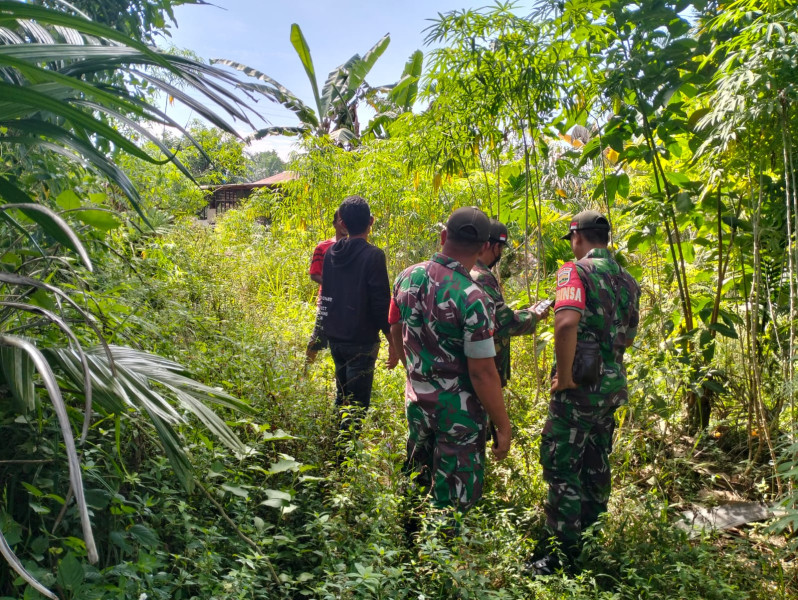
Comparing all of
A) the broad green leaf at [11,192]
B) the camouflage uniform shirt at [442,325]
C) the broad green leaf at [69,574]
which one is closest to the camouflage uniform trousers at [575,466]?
the camouflage uniform shirt at [442,325]

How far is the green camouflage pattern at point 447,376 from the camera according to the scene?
2797mm

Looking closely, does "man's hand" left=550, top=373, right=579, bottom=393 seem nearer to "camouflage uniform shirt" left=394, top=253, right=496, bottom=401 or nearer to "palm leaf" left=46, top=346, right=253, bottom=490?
"camouflage uniform shirt" left=394, top=253, right=496, bottom=401

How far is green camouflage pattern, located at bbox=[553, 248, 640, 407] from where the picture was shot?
3.19 m

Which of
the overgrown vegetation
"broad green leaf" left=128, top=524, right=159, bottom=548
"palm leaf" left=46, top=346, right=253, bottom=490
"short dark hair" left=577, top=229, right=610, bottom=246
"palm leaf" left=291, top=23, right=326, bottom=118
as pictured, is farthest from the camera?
"palm leaf" left=291, top=23, right=326, bottom=118

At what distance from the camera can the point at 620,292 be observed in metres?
3.29

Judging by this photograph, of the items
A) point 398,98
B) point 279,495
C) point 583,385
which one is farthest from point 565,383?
point 398,98

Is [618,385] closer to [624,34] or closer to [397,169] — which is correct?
[624,34]

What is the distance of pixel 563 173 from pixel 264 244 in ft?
21.0

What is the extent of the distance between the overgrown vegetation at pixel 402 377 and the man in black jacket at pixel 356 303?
0.26 m

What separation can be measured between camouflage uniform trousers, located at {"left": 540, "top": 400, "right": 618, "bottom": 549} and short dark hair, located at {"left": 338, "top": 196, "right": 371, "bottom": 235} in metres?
1.60

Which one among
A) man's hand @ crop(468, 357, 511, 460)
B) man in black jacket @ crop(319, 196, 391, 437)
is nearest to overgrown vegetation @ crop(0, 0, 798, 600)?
man in black jacket @ crop(319, 196, 391, 437)

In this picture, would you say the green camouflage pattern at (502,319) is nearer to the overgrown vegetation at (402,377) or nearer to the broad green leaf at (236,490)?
the overgrown vegetation at (402,377)

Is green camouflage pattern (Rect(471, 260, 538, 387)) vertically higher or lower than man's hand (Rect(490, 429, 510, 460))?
higher

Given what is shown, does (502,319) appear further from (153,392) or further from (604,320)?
(153,392)
